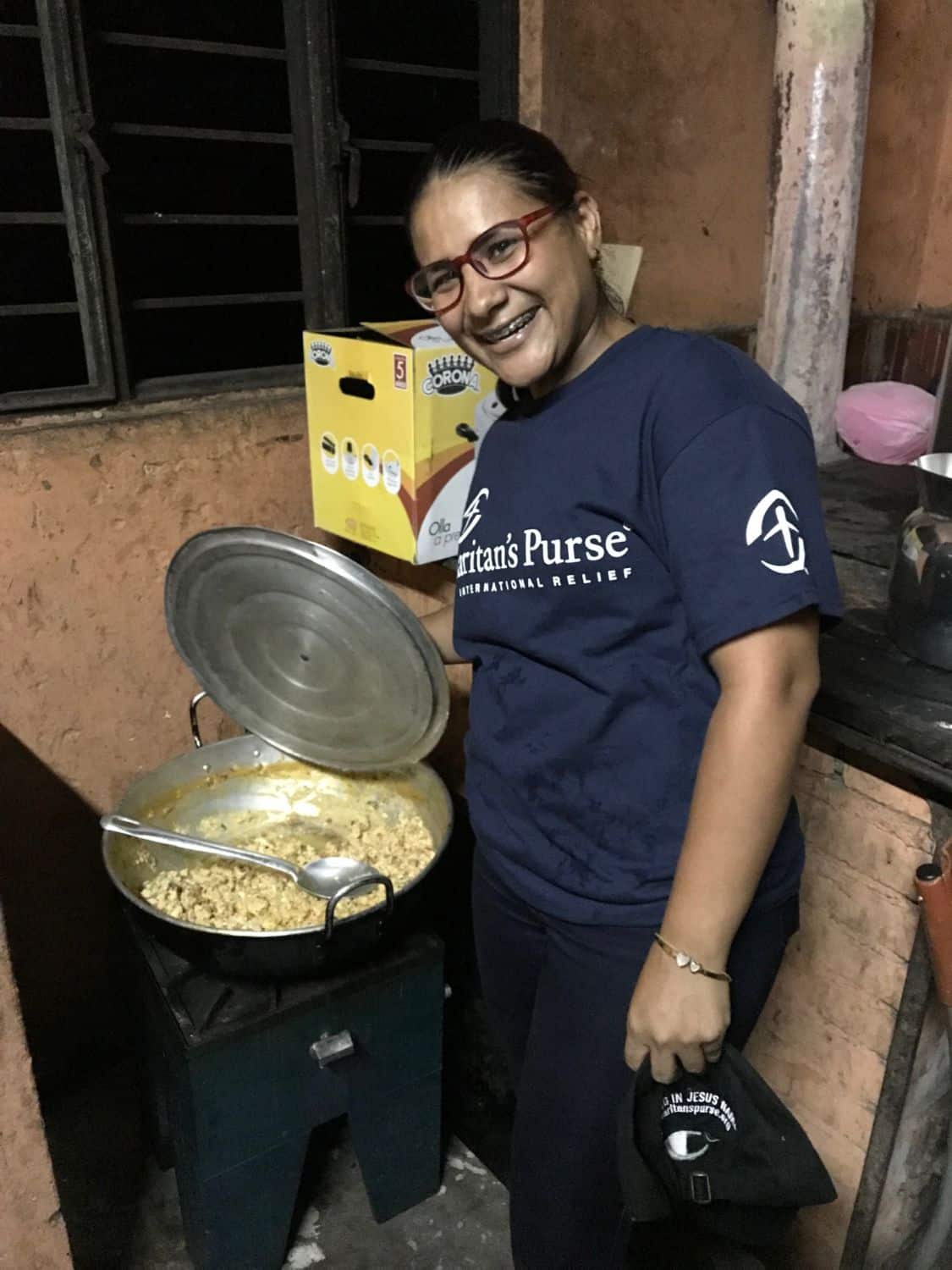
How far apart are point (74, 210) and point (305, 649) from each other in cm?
86

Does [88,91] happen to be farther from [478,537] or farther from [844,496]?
[844,496]

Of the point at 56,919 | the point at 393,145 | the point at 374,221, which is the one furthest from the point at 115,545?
the point at 393,145

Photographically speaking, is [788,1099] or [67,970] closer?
[788,1099]

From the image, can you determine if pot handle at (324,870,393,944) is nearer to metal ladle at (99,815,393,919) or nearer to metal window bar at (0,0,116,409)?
metal ladle at (99,815,393,919)

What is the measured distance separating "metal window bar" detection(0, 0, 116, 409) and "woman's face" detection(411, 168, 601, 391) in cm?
92

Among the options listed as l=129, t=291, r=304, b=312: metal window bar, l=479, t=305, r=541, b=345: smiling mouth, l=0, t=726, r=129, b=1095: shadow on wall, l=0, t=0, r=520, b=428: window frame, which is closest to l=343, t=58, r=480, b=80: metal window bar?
l=0, t=0, r=520, b=428: window frame

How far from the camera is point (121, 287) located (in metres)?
1.78

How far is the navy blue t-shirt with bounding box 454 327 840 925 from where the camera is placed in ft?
2.76

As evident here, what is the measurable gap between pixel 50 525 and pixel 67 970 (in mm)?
916

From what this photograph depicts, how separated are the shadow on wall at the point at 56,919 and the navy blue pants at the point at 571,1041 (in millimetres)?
981

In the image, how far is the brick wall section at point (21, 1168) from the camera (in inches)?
51.5

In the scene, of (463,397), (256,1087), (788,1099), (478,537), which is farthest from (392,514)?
(788,1099)

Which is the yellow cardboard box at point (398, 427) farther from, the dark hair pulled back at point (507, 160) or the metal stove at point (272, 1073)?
the metal stove at point (272, 1073)

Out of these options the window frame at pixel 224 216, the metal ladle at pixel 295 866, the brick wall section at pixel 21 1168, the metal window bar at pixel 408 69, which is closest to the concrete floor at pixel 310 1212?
the brick wall section at pixel 21 1168
